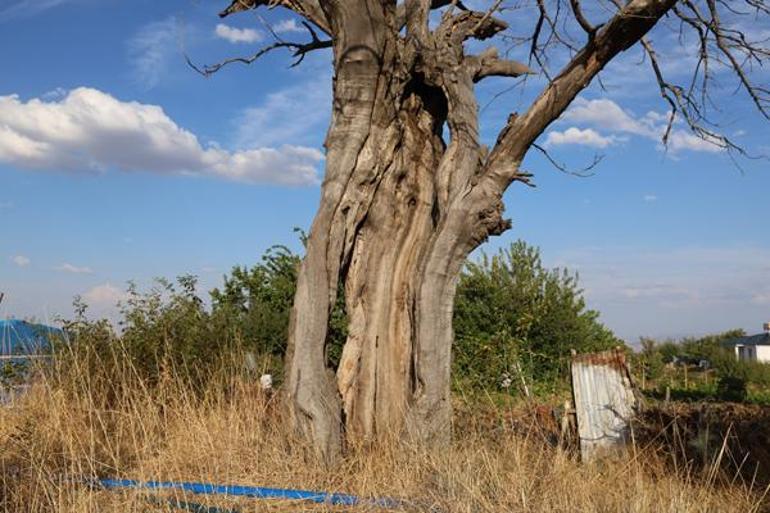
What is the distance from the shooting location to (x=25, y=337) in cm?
1005

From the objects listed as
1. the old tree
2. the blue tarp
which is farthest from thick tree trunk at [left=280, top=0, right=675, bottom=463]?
the blue tarp

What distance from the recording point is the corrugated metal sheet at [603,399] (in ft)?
24.8

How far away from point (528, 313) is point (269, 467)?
7715mm

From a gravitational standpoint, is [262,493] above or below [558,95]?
below

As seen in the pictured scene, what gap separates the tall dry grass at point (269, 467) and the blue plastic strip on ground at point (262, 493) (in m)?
0.07

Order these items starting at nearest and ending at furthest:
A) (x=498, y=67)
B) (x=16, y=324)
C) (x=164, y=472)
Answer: (x=164, y=472), (x=498, y=67), (x=16, y=324)

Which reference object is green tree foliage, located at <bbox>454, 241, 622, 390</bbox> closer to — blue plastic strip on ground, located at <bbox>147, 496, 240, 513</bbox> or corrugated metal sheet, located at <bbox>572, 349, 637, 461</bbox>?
corrugated metal sheet, located at <bbox>572, 349, 637, 461</bbox>

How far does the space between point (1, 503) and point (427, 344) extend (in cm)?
335

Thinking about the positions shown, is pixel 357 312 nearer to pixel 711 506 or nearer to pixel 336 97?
pixel 336 97

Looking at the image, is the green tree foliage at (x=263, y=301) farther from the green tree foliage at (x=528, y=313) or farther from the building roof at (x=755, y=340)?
the building roof at (x=755, y=340)

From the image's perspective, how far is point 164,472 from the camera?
6.36 m

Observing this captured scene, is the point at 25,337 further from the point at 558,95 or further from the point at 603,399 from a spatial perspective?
the point at 558,95

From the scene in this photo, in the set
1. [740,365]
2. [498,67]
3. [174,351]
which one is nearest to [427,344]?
[498,67]

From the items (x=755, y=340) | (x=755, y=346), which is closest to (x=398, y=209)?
(x=755, y=346)
